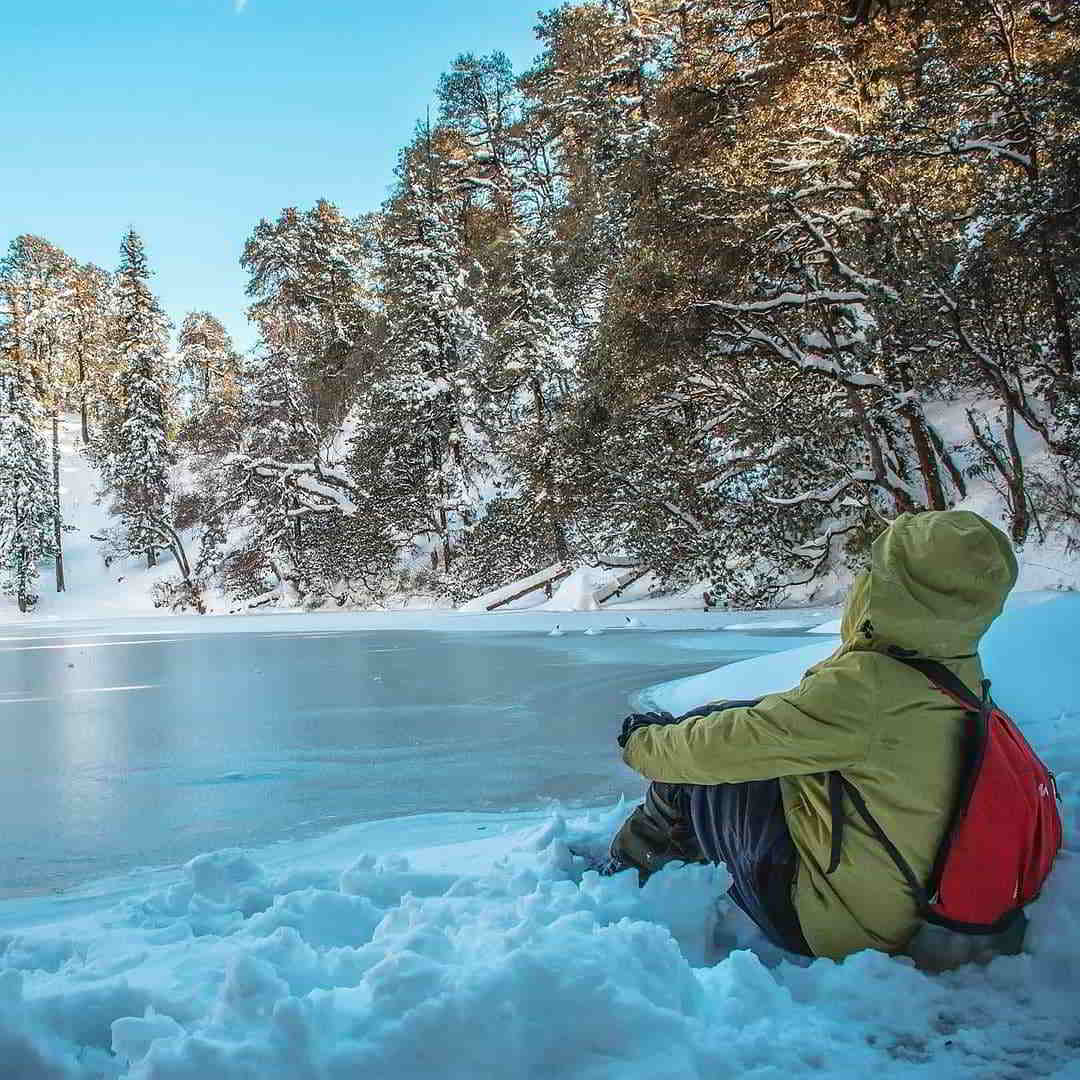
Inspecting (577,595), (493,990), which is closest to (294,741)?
(493,990)

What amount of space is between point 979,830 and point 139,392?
3645 cm

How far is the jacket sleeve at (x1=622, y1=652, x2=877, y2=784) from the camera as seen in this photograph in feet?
6.11

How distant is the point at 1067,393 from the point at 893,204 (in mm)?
3772

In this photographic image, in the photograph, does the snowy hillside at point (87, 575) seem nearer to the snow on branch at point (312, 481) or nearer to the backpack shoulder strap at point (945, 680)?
the snow on branch at point (312, 481)

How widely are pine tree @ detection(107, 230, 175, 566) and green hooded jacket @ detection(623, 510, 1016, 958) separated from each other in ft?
106

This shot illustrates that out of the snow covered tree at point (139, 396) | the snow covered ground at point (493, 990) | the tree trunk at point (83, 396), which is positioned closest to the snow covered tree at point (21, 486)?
the snow covered tree at point (139, 396)

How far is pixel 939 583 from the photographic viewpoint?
1826 mm

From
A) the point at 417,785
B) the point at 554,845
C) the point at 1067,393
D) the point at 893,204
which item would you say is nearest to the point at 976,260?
the point at 1067,393

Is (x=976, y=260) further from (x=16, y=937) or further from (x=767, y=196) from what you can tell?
(x=16, y=937)

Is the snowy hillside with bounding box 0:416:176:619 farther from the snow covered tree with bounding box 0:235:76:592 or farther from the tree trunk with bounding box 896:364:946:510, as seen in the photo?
the tree trunk with bounding box 896:364:946:510

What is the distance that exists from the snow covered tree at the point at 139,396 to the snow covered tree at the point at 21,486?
251 cm

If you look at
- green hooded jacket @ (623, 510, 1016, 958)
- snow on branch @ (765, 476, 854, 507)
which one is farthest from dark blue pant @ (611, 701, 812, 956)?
snow on branch @ (765, 476, 854, 507)

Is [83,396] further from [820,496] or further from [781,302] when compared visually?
[820,496]

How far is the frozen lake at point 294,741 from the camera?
3641mm
